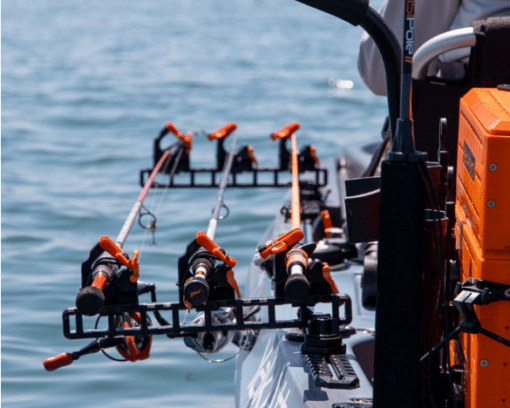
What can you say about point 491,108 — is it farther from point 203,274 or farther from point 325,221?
point 325,221

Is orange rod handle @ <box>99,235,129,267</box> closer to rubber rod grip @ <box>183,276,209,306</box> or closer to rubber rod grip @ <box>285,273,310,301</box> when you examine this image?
rubber rod grip @ <box>183,276,209,306</box>

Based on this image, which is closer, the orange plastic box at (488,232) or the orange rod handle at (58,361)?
the orange plastic box at (488,232)

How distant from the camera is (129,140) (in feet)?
38.1

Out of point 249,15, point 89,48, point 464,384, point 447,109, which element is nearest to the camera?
point 464,384

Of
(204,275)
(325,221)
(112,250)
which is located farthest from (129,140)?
(204,275)

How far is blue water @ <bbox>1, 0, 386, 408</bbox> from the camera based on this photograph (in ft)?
15.4

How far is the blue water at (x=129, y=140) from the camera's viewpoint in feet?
15.4

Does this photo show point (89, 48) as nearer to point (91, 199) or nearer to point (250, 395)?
point (91, 199)

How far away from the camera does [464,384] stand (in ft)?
6.04

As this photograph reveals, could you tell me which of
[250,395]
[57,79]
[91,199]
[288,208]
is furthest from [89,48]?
[250,395]

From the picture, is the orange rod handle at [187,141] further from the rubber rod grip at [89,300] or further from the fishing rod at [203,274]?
the rubber rod grip at [89,300]

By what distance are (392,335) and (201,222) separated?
625 centimetres

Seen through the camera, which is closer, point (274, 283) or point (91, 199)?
point (274, 283)

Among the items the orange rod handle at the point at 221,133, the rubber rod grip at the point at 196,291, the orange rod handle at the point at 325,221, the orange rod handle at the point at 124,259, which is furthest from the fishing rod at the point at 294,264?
the orange rod handle at the point at 221,133
